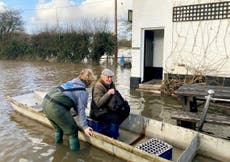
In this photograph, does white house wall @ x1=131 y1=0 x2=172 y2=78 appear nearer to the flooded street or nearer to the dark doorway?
the dark doorway

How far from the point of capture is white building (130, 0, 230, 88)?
7.59 metres

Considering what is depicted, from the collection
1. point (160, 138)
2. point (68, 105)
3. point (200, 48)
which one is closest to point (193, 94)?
point (160, 138)

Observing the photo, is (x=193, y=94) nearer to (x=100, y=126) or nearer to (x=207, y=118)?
(x=207, y=118)

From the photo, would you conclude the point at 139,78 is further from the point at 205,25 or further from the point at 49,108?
→ the point at 49,108

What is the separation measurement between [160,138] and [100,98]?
1281mm

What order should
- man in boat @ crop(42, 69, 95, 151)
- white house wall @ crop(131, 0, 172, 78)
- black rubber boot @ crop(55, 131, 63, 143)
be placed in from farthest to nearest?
white house wall @ crop(131, 0, 172, 78)
black rubber boot @ crop(55, 131, 63, 143)
man in boat @ crop(42, 69, 95, 151)

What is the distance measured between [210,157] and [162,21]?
19.1 feet

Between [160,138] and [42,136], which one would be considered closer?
[160,138]

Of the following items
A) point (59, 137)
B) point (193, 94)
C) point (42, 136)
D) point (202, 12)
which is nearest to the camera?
point (59, 137)

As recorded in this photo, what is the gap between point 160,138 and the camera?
4465 mm

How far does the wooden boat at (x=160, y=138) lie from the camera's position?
3.52m

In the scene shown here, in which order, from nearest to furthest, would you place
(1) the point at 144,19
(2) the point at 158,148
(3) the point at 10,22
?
(2) the point at 158,148 → (1) the point at 144,19 → (3) the point at 10,22

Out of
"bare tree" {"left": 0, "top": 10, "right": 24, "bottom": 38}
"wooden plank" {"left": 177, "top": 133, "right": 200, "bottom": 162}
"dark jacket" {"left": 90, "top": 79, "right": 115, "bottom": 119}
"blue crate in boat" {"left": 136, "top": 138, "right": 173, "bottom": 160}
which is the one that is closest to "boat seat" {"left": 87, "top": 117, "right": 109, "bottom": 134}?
"dark jacket" {"left": 90, "top": 79, "right": 115, "bottom": 119}

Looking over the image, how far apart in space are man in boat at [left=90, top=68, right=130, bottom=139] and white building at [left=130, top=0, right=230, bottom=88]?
14.8ft
